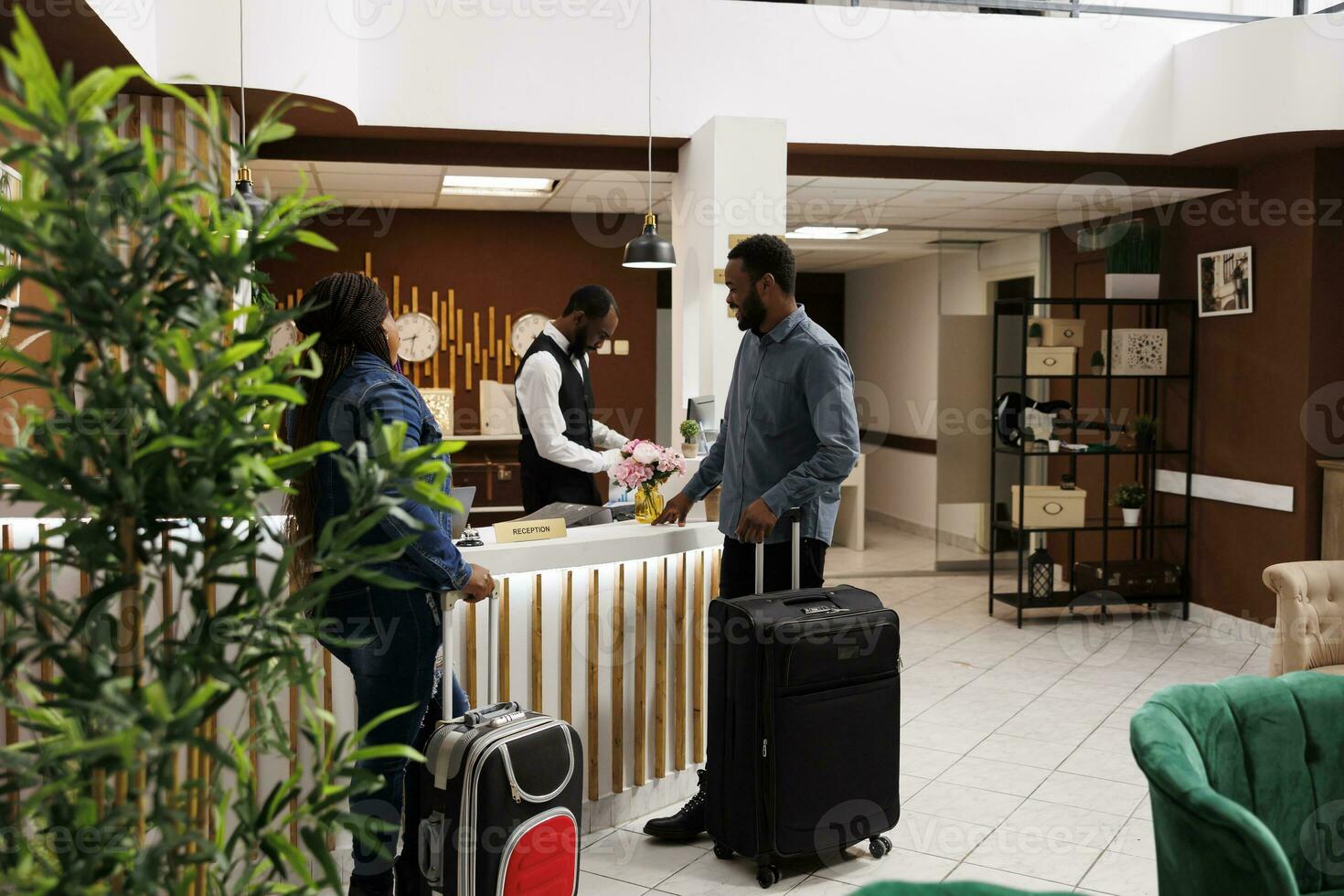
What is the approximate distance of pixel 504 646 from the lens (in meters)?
3.24

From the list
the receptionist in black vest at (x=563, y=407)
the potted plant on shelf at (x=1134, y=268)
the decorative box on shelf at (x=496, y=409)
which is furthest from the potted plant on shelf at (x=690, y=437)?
the decorative box on shelf at (x=496, y=409)

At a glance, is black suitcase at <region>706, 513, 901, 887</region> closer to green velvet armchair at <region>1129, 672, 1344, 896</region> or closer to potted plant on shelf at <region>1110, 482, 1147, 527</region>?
green velvet armchair at <region>1129, 672, 1344, 896</region>

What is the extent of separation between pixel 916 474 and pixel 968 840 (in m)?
7.22

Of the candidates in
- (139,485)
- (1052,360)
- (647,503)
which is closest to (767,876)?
(647,503)

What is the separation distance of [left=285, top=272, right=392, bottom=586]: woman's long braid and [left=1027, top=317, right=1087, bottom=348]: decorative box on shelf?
515cm

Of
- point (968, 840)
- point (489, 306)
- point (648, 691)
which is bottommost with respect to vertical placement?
point (968, 840)

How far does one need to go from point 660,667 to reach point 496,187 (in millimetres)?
4430

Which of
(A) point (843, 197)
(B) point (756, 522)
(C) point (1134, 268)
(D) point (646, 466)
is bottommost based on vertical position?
(B) point (756, 522)

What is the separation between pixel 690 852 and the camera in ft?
10.9

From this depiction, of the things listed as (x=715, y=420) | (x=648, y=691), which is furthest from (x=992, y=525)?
(x=648, y=691)

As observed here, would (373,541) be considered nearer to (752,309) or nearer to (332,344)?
(332,344)

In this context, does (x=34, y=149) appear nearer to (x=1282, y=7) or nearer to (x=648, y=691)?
(x=648, y=691)

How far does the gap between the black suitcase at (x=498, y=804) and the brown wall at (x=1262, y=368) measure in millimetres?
5017

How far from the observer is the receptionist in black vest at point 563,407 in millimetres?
4215
